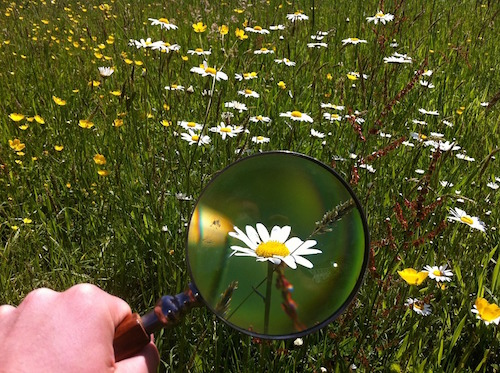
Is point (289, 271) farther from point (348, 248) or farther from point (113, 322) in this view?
point (113, 322)

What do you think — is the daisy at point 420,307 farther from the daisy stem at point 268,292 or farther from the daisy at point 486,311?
the daisy stem at point 268,292

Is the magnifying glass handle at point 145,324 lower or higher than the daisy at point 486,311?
higher

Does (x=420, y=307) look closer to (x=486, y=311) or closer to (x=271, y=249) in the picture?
(x=486, y=311)

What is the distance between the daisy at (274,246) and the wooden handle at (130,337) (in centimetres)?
16

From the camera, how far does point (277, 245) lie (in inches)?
27.5

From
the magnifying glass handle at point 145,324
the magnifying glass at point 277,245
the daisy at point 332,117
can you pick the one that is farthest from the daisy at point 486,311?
the daisy at point 332,117

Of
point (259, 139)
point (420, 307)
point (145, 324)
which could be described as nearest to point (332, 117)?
point (259, 139)

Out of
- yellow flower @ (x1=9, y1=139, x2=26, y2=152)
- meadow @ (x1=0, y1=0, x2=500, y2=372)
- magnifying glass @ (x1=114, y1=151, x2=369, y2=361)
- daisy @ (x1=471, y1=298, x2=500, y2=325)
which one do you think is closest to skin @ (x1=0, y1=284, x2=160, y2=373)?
magnifying glass @ (x1=114, y1=151, x2=369, y2=361)

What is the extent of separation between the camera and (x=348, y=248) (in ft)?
2.33

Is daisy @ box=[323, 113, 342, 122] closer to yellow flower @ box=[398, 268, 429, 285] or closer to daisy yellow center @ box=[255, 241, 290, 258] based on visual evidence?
yellow flower @ box=[398, 268, 429, 285]

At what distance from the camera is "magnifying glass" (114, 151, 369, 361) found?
67 cm

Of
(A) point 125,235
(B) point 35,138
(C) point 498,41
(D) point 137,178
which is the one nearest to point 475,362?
(A) point 125,235

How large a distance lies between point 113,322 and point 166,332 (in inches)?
26.6

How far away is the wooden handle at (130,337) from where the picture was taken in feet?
1.96
